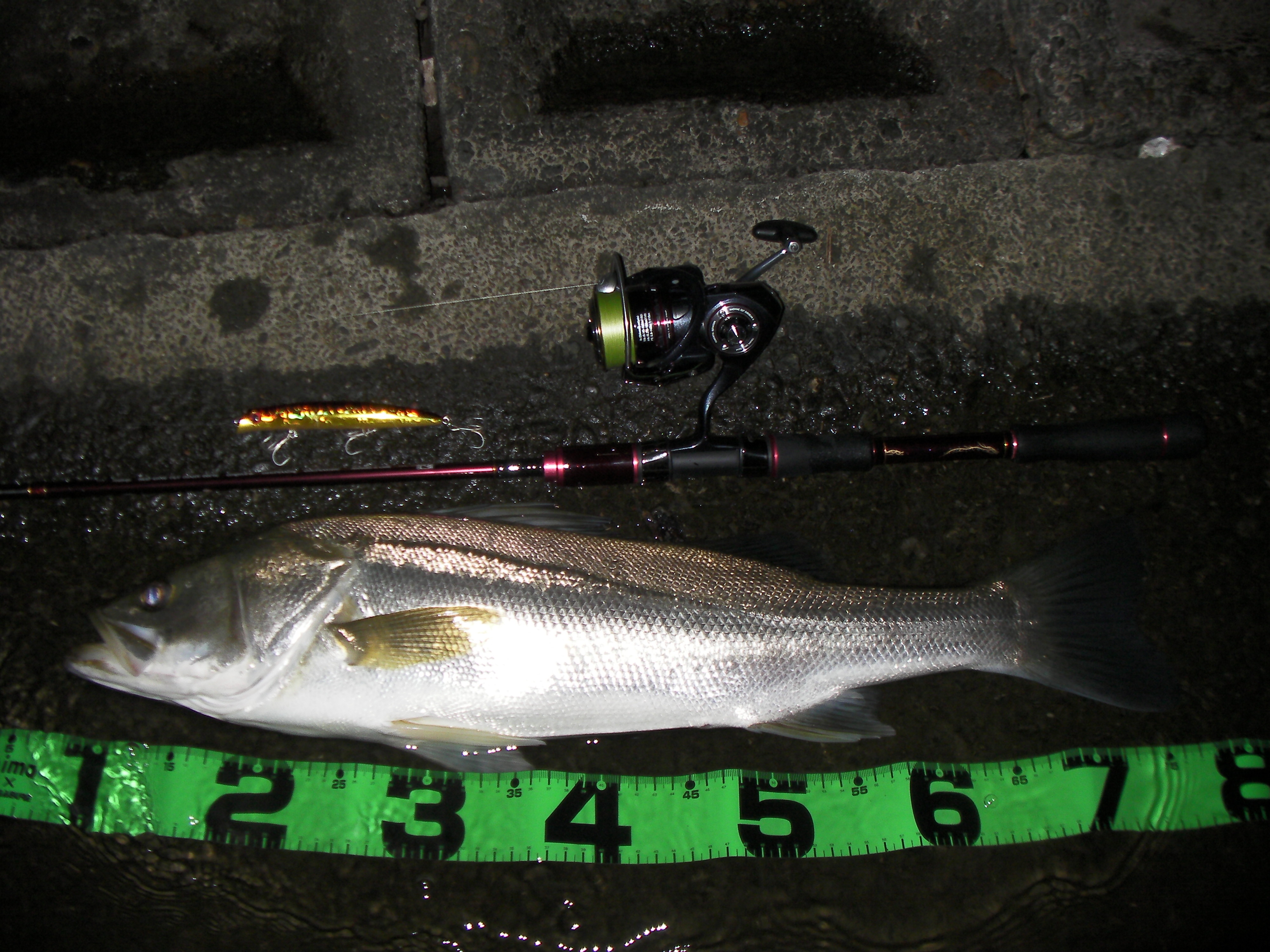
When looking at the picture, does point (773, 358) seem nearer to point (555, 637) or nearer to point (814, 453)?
point (814, 453)

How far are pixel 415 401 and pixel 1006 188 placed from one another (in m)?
2.12

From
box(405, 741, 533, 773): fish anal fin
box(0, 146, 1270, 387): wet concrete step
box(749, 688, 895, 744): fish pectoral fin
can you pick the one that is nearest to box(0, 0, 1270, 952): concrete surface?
box(0, 146, 1270, 387): wet concrete step

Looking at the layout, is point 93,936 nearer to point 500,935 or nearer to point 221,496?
point 500,935

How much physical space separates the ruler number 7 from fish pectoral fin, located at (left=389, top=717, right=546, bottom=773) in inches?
66.7

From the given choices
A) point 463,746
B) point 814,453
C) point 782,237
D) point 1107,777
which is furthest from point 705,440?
point 1107,777

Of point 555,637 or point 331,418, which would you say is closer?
point 555,637

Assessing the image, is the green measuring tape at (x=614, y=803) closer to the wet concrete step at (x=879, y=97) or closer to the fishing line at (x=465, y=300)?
the fishing line at (x=465, y=300)

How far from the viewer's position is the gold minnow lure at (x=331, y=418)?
88.0 inches

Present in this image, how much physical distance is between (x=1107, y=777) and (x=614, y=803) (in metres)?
1.56

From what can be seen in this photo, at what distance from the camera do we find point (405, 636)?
6.19ft

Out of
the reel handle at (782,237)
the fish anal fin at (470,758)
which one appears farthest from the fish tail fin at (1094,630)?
the fish anal fin at (470,758)

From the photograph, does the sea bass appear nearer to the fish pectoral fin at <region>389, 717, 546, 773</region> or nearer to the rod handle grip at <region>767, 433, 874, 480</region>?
the fish pectoral fin at <region>389, 717, 546, 773</region>

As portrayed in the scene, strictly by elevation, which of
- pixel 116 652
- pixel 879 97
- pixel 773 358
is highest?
pixel 879 97

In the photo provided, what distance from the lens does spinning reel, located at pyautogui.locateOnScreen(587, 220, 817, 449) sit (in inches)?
78.1
